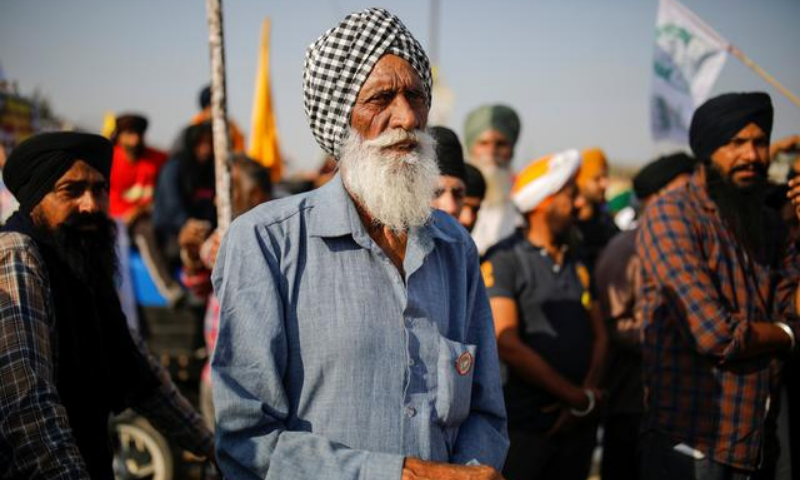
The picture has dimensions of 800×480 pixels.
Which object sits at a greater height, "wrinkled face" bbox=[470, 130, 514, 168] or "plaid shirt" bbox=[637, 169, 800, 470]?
"wrinkled face" bbox=[470, 130, 514, 168]

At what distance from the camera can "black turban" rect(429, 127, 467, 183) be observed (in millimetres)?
3756

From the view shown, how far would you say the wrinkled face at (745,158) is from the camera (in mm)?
3324

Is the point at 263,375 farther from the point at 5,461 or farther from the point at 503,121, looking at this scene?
the point at 503,121

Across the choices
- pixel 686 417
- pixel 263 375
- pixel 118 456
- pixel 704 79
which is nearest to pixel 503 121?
pixel 704 79

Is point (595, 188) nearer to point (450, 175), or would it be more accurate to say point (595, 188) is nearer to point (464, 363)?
point (450, 175)

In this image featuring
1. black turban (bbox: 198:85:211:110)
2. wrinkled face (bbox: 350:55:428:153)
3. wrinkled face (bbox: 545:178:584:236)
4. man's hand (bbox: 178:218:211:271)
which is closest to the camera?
wrinkled face (bbox: 350:55:428:153)

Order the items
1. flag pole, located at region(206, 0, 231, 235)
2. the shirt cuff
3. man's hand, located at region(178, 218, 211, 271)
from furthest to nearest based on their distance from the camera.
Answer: man's hand, located at region(178, 218, 211, 271), flag pole, located at region(206, 0, 231, 235), the shirt cuff

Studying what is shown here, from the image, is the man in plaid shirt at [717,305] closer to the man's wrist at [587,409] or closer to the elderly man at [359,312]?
the man's wrist at [587,409]

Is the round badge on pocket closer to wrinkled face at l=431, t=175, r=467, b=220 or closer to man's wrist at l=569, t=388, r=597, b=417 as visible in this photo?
wrinkled face at l=431, t=175, r=467, b=220

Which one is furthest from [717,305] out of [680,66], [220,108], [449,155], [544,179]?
[680,66]

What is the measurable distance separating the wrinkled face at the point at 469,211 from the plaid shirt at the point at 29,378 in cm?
231

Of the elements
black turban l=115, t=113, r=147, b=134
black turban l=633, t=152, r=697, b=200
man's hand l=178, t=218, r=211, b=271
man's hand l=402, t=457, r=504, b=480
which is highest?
black turban l=115, t=113, r=147, b=134

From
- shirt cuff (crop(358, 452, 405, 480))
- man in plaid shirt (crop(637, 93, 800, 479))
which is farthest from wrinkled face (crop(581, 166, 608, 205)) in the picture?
shirt cuff (crop(358, 452, 405, 480))

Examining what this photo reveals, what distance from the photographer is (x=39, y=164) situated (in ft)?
8.94
